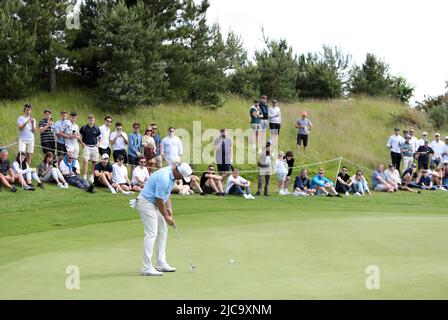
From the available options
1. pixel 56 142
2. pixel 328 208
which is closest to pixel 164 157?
pixel 56 142

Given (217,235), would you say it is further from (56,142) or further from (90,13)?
(90,13)

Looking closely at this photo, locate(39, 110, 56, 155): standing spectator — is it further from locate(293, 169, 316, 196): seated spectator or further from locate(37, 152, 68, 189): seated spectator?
locate(293, 169, 316, 196): seated spectator

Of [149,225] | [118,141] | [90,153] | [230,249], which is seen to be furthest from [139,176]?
[149,225]

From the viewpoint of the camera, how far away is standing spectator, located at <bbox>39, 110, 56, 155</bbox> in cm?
2436

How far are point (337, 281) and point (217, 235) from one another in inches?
244

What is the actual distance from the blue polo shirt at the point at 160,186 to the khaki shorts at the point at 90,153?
12542 millimetres

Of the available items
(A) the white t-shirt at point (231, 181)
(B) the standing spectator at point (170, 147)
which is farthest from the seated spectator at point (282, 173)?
(B) the standing spectator at point (170, 147)

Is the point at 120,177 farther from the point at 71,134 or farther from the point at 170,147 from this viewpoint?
the point at 170,147

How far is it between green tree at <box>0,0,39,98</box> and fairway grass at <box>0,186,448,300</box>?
9.93 metres

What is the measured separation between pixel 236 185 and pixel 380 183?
24.9 feet

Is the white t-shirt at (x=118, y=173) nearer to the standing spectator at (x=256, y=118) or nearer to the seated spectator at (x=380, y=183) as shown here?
the standing spectator at (x=256, y=118)

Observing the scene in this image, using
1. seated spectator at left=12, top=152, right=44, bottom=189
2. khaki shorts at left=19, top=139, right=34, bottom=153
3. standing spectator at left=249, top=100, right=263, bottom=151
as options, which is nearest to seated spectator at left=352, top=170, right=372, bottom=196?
standing spectator at left=249, top=100, right=263, bottom=151

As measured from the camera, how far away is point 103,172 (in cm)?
2480

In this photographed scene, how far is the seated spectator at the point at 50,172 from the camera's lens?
78.2ft
